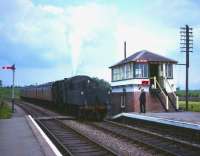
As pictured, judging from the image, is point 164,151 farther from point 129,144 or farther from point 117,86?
point 117,86

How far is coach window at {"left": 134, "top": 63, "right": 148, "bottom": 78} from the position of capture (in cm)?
3128

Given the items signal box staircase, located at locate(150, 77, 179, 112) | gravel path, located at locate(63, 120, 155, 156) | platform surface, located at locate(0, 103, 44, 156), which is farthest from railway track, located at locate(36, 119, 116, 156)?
signal box staircase, located at locate(150, 77, 179, 112)

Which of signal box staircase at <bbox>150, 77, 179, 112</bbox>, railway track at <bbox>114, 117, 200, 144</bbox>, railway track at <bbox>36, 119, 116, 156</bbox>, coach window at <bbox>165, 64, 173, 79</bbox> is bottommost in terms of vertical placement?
railway track at <bbox>36, 119, 116, 156</bbox>

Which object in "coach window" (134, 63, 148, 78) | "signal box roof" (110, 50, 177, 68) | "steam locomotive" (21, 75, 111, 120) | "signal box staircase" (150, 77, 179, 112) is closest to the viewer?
"steam locomotive" (21, 75, 111, 120)

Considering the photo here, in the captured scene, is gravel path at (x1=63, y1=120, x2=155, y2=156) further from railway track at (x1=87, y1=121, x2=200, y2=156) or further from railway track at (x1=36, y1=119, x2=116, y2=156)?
railway track at (x1=36, y1=119, x2=116, y2=156)

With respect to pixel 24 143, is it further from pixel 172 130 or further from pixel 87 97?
pixel 87 97

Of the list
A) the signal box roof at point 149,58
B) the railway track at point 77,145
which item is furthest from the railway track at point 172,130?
the signal box roof at point 149,58

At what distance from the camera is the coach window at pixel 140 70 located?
103 feet

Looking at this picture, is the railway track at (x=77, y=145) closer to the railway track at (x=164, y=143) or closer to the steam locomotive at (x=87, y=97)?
the railway track at (x=164, y=143)

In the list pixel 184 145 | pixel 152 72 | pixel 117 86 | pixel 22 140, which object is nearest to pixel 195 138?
pixel 184 145

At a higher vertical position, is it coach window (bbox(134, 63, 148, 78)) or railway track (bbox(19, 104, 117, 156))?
coach window (bbox(134, 63, 148, 78))

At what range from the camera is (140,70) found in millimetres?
31391

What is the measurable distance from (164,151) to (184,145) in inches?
67.6

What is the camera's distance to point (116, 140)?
1648 centimetres
